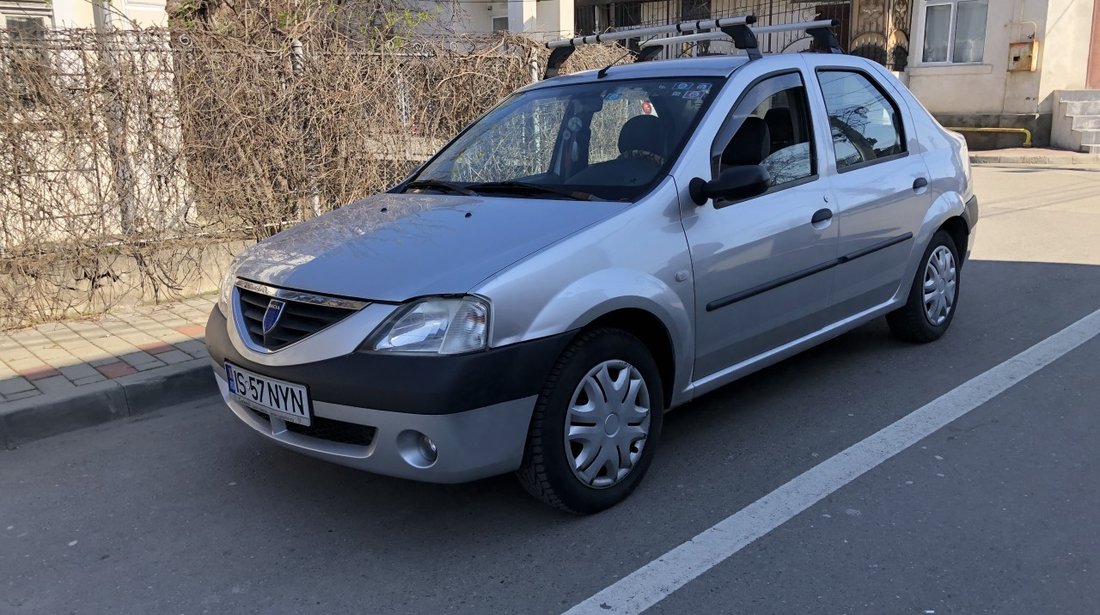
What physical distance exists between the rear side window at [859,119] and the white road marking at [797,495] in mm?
1352

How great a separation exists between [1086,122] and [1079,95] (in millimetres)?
707

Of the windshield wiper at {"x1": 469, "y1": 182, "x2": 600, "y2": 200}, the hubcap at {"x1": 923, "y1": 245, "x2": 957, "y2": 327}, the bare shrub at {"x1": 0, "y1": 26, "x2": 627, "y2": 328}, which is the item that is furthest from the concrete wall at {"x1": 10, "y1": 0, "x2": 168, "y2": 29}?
the hubcap at {"x1": 923, "y1": 245, "x2": 957, "y2": 327}

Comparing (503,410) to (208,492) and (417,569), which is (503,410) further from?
(208,492)

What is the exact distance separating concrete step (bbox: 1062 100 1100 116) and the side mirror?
17046 mm

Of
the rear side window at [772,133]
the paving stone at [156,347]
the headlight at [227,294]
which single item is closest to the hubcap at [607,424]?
the rear side window at [772,133]

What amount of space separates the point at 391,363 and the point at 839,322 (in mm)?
2693

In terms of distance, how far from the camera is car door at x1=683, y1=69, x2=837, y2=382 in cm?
394

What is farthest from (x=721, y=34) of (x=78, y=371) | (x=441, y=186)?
(x=78, y=371)

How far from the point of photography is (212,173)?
7.00 meters

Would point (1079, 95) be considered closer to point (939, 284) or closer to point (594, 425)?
point (939, 284)

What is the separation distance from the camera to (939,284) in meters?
5.62

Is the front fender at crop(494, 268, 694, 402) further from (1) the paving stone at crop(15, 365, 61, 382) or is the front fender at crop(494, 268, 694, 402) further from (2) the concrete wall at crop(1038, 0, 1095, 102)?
(2) the concrete wall at crop(1038, 0, 1095, 102)

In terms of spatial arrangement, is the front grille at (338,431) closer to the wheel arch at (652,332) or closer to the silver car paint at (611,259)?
the silver car paint at (611,259)

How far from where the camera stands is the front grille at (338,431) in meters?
3.33
